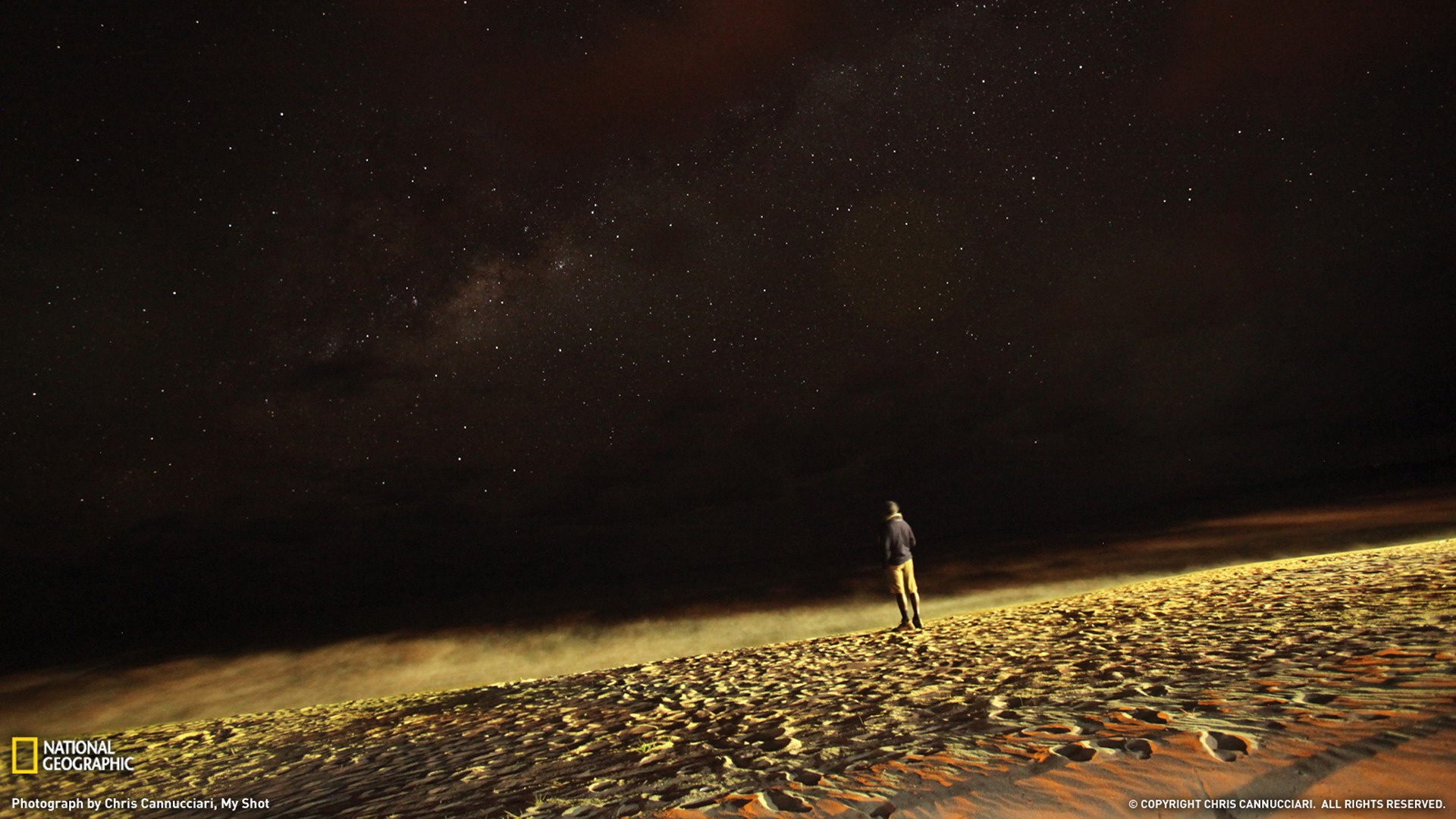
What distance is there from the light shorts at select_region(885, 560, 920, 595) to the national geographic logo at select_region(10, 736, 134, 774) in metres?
9.75

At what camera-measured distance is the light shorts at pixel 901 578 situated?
10.7 m

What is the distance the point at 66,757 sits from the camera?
7.56m

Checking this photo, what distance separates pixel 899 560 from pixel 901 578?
0.35 m

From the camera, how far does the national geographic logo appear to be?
6938 mm

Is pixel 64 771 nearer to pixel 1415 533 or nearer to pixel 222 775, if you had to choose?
pixel 222 775

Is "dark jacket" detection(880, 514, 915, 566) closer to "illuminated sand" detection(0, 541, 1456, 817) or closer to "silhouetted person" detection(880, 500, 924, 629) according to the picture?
"silhouetted person" detection(880, 500, 924, 629)

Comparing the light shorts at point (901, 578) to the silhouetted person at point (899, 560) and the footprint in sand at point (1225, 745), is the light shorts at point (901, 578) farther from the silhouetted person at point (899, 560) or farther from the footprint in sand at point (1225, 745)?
the footprint in sand at point (1225, 745)

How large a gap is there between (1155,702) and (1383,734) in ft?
4.04

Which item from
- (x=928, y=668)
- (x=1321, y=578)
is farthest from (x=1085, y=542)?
(x=928, y=668)

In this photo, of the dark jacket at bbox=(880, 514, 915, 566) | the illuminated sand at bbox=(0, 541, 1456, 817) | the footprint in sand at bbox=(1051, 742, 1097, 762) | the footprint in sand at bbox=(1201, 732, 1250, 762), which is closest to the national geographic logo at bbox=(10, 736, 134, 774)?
the illuminated sand at bbox=(0, 541, 1456, 817)

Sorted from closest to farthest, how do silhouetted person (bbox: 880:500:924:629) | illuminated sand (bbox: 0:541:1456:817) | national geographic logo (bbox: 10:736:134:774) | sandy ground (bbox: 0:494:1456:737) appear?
illuminated sand (bbox: 0:541:1456:817), national geographic logo (bbox: 10:736:134:774), silhouetted person (bbox: 880:500:924:629), sandy ground (bbox: 0:494:1456:737)

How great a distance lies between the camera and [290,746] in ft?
22.5

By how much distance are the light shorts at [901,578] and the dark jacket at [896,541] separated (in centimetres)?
8

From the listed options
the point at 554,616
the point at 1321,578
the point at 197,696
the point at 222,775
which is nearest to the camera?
the point at 222,775
